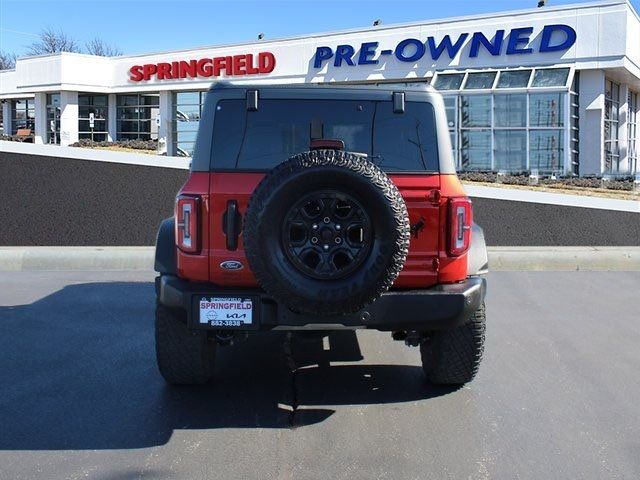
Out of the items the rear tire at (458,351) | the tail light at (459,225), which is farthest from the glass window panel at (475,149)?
the tail light at (459,225)

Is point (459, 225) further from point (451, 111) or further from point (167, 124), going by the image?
point (167, 124)

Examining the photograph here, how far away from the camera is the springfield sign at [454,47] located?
72.2 feet

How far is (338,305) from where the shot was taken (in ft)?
13.0

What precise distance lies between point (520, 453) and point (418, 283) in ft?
3.68

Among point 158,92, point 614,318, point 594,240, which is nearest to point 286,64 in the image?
point 158,92

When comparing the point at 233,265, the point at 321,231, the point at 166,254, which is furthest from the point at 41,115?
the point at 321,231

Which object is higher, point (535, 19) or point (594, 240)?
point (535, 19)

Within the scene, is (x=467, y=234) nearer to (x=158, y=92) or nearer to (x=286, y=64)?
(x=286, y=64)

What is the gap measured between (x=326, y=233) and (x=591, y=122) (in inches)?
808

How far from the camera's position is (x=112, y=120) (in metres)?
36.8

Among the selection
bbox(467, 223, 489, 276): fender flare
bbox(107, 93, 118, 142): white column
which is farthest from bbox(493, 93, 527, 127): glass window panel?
bbox(107, 93, 118, 142): white column

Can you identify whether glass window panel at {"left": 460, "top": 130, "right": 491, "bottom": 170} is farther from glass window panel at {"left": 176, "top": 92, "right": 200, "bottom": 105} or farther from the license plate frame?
the license plate frame

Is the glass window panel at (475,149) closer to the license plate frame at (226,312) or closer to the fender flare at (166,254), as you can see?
the fender flare at (166,254)

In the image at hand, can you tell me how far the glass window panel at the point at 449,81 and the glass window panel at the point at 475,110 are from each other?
1.95 ft
